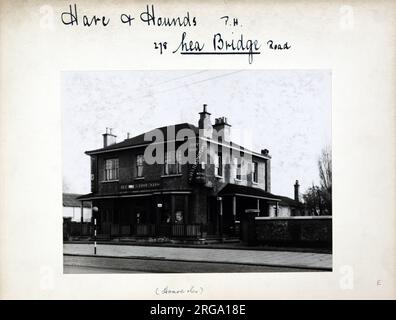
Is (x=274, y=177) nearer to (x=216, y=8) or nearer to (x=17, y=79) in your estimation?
(x=216, y=8)

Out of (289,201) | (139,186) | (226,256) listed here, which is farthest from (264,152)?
(139,186)

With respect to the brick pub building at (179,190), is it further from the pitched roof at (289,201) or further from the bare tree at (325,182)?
the bare tree at (325,182)

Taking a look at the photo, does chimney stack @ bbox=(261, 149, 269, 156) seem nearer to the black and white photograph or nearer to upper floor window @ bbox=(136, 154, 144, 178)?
the black and white photograph

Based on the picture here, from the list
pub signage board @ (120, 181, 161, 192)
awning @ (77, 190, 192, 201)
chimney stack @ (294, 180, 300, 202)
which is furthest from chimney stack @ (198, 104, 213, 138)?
pub signage board @ (120, 181, 161, 192)

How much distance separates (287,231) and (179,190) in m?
3.74

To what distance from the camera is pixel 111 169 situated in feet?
61.7

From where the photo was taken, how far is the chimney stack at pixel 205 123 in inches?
376

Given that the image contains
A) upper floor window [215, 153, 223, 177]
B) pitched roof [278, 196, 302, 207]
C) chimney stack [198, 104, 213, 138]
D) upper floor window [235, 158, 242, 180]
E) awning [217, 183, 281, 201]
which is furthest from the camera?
awning [217, 183, 281, 201]

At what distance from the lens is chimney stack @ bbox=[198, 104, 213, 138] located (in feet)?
31.3

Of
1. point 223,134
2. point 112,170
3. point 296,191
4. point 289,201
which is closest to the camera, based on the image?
point 296,191

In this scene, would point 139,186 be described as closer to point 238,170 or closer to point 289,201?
point 238,170

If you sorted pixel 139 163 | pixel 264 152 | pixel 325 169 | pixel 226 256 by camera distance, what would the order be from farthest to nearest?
pixel 139 163 < pixel 226 256 < pixel 264 152 < pixel 325 169

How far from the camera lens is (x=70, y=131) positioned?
8398mm
